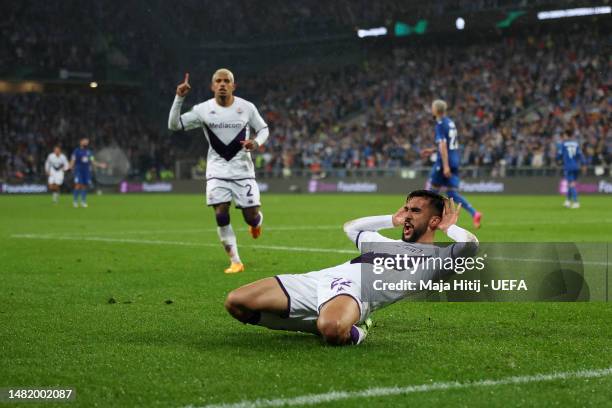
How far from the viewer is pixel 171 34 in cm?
5469

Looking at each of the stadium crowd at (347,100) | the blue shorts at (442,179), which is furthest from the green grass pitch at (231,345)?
the stadium crowd at (347,100)

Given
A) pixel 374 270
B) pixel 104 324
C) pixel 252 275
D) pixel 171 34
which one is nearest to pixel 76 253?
pixel 252 275

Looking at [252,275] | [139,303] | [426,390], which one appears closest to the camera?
[426,390]

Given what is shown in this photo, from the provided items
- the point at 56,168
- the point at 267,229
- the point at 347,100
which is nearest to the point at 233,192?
the point at 267,229

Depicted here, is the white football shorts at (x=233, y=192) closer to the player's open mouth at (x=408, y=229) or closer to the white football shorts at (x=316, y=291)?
the white football shorts at (x=316, y=291)

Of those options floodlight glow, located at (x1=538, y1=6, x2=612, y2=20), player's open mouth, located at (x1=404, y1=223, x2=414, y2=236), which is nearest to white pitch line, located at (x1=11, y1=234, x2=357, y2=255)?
player's open mouth, located at (x1=404, y1=223, x2=414, y2=236)

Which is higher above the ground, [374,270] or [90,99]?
[90,99]

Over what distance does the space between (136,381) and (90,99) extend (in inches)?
2156

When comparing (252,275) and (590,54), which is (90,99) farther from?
(252,275)

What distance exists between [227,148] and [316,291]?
5.32m

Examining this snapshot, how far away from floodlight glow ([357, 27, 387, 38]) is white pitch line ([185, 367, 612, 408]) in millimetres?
47335

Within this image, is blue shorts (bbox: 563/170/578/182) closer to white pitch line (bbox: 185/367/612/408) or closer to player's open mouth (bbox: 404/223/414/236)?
player's open mouth (bbox: 404/223/414/236)

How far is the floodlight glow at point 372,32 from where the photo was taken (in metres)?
50.8

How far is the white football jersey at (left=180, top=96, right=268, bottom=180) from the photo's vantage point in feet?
34.2
